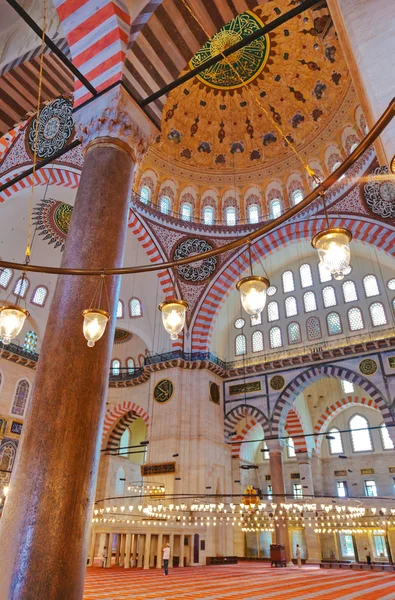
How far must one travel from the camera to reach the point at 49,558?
2.28 meters

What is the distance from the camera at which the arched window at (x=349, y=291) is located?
1510cm

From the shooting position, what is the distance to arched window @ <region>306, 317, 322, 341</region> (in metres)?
15.2

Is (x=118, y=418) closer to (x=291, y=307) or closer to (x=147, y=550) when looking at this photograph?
(x=147, y=550)

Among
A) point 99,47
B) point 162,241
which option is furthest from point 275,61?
point 99,47

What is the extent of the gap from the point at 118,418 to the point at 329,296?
32.1 feet

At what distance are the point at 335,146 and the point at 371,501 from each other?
13.0m

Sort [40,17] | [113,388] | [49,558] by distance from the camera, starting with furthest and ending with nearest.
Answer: [113,388]
[40,17]
[49,558]

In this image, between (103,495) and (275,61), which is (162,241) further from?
(103,495)

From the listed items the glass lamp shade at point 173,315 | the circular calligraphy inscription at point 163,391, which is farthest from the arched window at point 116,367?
the glass lamp shade at point 173,315

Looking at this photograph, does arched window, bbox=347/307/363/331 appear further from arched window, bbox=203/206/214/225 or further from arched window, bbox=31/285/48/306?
arched window, bbox=31/285/48/306

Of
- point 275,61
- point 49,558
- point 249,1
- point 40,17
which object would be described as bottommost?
point 49,558

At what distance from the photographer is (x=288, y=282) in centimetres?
1683

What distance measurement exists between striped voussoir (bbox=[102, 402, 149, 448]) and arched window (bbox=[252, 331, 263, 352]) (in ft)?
16.8

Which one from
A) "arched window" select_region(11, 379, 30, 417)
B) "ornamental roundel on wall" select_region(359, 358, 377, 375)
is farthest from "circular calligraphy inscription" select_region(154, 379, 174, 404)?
"ornamental roundel on wall" select_region(359, 358, 377, 375)
